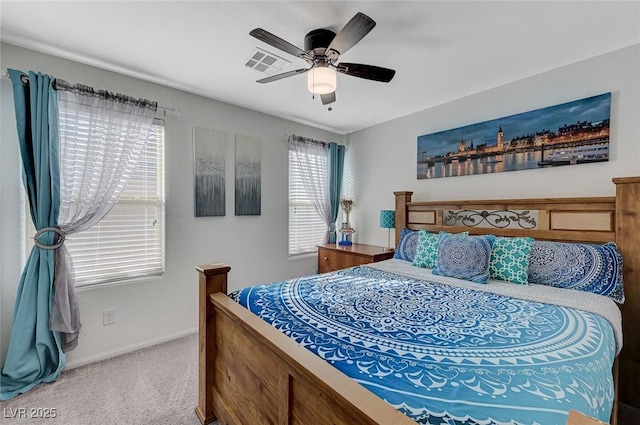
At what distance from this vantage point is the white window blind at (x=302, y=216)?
393cm

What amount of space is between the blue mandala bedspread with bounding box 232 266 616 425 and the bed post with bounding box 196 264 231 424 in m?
0.18

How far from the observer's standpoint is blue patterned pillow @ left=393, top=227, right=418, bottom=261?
9.45 ft

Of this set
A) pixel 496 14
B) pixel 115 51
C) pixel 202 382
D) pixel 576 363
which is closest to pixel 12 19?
pixel 115 51

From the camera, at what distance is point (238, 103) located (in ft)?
10.7

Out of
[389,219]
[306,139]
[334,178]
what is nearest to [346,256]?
[389,219]

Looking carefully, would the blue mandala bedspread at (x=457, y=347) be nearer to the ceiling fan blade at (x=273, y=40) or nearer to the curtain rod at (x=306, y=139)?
the ceiling fan blade at (x=273, y=40)

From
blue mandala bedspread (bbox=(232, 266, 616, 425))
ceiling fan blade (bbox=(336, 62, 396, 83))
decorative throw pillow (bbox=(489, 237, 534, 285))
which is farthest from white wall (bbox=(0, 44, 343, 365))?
decorative throw pillow (bbox=(489, 237, 534, 285))

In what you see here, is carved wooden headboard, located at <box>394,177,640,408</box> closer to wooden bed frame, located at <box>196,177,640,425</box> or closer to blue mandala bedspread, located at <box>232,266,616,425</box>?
wooden bed frame, located at <box>196,177,640,425</box>

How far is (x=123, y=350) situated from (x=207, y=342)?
1.42 meters

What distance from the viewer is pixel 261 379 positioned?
1300mm

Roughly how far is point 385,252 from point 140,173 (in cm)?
279

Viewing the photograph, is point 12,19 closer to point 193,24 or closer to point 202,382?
point 193,24

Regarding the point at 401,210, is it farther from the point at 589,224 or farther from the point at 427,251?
the point at 589,224

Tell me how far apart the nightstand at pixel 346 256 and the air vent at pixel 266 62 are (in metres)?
2.17
